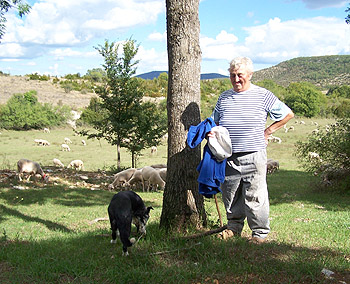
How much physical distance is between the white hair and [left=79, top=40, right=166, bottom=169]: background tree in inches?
525

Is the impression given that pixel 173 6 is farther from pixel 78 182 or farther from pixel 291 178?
pixel 291 178

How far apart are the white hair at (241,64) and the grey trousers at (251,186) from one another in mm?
1027

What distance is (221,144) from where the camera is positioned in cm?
441

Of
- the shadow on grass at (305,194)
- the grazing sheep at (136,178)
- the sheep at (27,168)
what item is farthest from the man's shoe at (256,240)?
the sheep at (27,168)

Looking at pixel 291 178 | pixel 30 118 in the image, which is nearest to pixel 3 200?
pixel 291 178

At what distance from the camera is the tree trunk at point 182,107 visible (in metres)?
4.92

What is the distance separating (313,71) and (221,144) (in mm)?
128292

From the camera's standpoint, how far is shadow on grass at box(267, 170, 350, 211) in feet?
33.5

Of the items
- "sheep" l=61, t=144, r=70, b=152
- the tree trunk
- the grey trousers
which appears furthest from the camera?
"sheep" l=61, t=144, r=70, b=152

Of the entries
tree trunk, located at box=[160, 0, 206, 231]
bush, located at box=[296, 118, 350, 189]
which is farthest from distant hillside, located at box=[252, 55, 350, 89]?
tree trunk, located at box=[160, 0, 206, 231]

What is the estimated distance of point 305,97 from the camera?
72125mm

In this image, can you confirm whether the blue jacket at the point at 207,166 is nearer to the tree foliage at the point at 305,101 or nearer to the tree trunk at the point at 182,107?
the tree trunk at the point at 182,107

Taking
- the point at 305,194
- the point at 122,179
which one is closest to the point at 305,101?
the point at 305,194

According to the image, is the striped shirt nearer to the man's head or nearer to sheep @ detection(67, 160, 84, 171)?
the man's head
